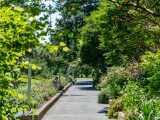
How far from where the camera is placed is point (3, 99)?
13.5 feet

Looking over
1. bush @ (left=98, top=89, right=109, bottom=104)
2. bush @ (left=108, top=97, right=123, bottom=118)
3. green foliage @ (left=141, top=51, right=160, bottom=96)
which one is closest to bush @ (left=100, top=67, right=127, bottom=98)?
bush @ (left=98, top=89, right=109, bottom=104)

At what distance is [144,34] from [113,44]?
3513 millimetres

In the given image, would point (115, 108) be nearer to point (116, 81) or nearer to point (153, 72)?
point (153, 72)

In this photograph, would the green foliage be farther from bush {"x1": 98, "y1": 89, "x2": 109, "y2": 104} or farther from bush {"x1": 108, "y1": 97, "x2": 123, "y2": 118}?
bush {"x1": 98, "y1": 89, "x2": 109, "y2": 104}

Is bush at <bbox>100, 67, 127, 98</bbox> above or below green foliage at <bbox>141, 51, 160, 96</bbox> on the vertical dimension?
below

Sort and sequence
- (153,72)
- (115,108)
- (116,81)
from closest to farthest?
(153,72), (115,108), (116,81)

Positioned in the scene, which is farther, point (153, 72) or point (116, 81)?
point (116, 81)

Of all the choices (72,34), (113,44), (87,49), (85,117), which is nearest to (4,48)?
(72,34)

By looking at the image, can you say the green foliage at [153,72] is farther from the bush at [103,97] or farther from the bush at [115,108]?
the bush at [103,97]

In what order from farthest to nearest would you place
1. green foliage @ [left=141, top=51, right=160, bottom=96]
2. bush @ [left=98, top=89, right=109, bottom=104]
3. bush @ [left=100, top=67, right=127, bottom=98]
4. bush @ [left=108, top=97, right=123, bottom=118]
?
bush @ [left=98, top=89, right=109, bottom=104] → bush @ [left=100, top=67, right=127, bottom=98] → bush @ [left=108, top=97, right=123, bottom=118] → green foliage @ [left=141, top=51, right=160, bottom=96]

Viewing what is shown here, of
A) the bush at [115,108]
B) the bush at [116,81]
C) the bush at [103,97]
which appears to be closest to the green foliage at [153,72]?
the bush at [115,108]

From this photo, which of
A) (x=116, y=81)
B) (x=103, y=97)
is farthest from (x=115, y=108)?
(x=103, y=97)

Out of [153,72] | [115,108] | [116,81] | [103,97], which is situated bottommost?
[103,97]

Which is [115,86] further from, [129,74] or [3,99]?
[3,99]
